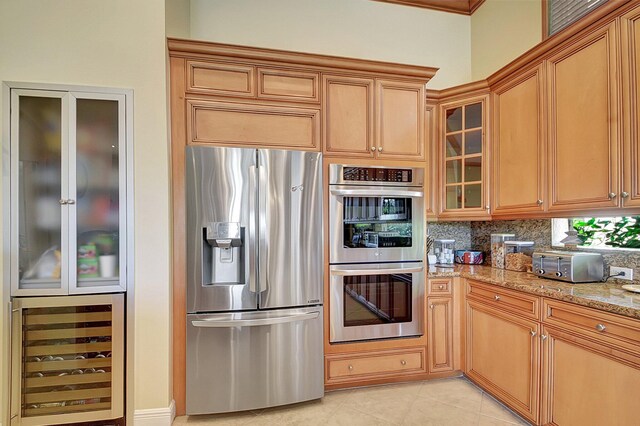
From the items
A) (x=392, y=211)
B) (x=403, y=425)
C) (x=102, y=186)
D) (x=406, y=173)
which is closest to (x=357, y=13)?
(x=406, y=173)

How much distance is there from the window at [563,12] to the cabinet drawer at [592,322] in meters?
2.06

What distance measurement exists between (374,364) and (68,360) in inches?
81.5

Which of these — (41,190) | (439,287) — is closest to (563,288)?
(439,287)

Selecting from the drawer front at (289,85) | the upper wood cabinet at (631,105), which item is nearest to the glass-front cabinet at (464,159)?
the upper wood cabinet at (631,105)

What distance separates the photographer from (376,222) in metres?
2.37

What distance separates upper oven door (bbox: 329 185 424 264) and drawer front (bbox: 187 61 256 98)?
3.13 feet

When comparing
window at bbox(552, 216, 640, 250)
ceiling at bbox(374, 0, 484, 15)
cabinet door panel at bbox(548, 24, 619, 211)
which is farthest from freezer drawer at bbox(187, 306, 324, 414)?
ceiling at bbox(374, 0, 484, 15)

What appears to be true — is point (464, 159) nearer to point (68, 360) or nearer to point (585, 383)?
point (585, 383)

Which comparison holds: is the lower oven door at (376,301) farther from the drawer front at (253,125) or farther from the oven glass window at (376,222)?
the drawer front at (253,125)

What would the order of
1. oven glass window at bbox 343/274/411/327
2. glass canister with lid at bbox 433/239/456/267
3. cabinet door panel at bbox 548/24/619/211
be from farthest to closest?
glass canister with lid at bbox 433/239/456/267 → oven glass window at bbox 343/274/411/327 → cabinet door panel at bbox 548/24/619/211

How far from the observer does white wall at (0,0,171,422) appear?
1.91 metres

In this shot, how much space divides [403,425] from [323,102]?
7.50 ft

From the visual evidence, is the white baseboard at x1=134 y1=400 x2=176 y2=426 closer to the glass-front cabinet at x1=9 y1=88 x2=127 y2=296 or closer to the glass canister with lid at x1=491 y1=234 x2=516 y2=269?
the glass-front cabinet at x1=9 y1=88 x2=127 y2=296

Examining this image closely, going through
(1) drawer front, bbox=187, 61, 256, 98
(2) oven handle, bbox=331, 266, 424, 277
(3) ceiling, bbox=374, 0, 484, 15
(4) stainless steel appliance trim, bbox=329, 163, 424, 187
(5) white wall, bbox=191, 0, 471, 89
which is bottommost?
(2) oven handle, bbox=331, 266, 424, 277
